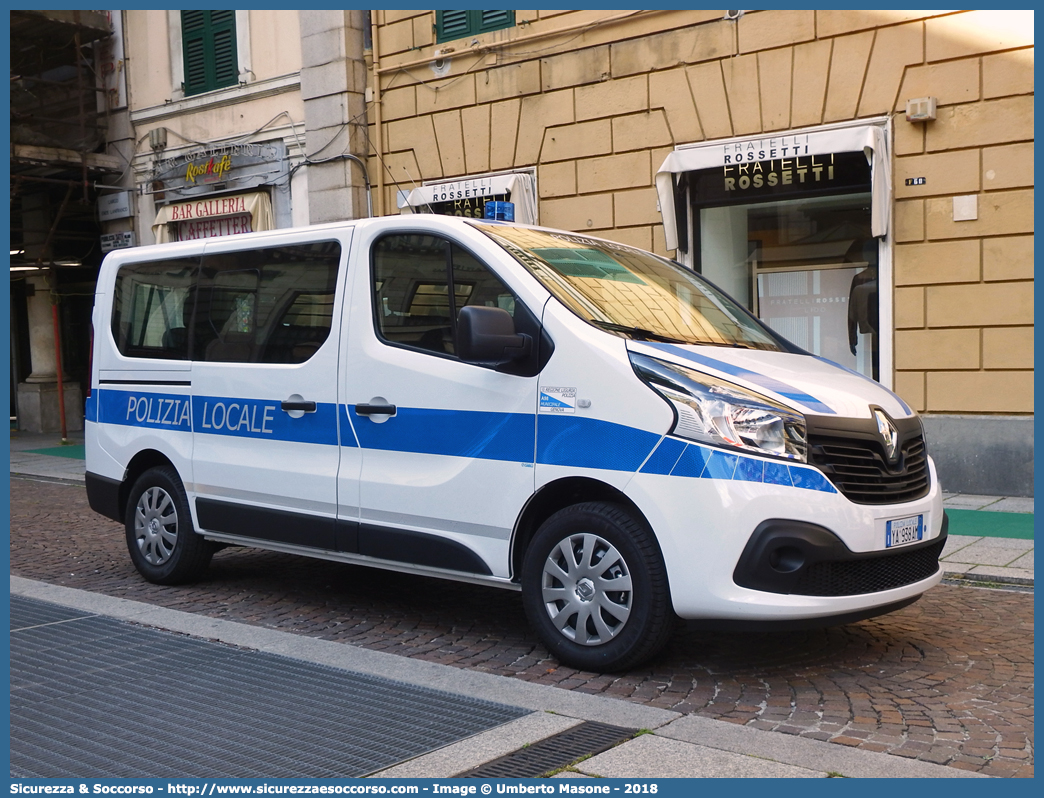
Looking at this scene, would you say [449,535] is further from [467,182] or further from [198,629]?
[467,182]

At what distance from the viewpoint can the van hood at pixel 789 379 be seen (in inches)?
189

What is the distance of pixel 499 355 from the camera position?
5078 millimetres

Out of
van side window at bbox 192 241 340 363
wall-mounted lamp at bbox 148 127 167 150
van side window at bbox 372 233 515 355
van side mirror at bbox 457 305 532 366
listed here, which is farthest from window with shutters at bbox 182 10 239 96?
van side mirror at bbox 457 305 532 366

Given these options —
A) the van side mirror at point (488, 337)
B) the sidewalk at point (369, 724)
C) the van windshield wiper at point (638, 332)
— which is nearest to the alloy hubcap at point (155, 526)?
the sidewalk at point (369, 724)

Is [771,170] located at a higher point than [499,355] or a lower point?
higher

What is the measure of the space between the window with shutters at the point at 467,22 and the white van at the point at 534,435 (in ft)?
26.0

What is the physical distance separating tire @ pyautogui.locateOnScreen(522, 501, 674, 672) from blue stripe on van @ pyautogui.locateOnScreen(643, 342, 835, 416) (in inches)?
28.8

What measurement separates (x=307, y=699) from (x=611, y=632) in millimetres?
1313

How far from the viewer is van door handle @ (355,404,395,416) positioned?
5.67 meters

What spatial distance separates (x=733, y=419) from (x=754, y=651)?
138cm

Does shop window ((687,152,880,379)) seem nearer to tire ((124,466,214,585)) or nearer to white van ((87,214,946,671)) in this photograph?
white van ((87,214,946,671))

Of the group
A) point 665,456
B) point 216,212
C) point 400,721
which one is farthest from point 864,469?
point 216,212

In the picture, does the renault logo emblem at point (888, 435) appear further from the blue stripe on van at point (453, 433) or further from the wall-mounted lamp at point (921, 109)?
the wall-mounted lamp at point (921, 109)

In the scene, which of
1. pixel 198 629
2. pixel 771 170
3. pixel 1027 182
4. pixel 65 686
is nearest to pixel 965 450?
pixel 1027 182
